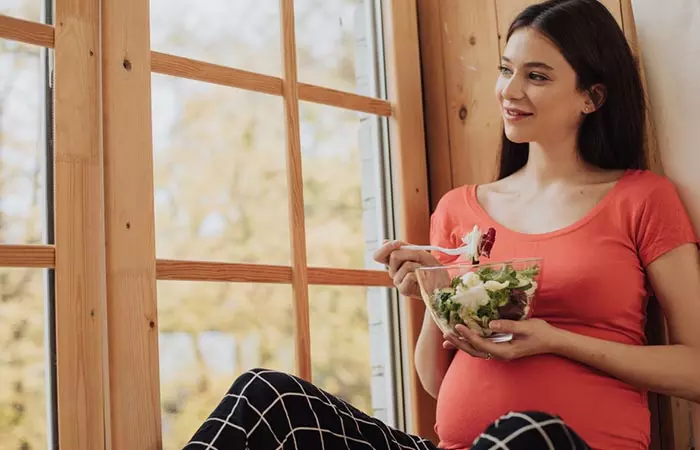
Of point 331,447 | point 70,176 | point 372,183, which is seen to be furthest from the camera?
point 372,183

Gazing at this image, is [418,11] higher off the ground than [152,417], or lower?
higher

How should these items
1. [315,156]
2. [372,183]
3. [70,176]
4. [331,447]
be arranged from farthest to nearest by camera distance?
1. [372,183]
2. [315,156]
3. [70,176]
4. [331,447]

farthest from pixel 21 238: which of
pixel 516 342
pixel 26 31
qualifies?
pixel 516 342

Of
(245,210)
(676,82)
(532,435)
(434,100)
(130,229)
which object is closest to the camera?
(532,435)

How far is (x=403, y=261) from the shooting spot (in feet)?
5.38

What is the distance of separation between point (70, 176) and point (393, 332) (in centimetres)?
81

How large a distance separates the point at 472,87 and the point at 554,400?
0.80m

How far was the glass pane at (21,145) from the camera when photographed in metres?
1.49

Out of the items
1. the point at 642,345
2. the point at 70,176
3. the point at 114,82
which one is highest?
the point at 114,82

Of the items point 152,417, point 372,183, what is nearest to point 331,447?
point 152,417

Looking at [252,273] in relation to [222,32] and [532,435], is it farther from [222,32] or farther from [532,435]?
[532,435]

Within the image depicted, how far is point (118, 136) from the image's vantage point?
1582 mm

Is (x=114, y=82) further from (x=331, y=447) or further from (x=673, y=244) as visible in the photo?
(x=673, y=244)

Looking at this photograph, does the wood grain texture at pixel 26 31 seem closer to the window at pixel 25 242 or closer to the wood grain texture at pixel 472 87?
the window at pixel 25 242
